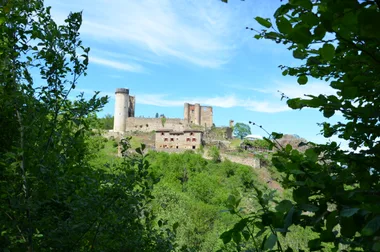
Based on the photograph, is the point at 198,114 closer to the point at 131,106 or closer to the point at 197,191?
the point at 131,106

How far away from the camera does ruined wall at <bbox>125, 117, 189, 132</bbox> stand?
58500 mm

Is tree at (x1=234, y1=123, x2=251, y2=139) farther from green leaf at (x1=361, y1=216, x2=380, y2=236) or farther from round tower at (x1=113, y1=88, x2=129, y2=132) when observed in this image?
green leaf at (x1=361, y1=216, x2=380, y2=236)

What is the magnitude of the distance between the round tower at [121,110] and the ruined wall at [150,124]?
889mm

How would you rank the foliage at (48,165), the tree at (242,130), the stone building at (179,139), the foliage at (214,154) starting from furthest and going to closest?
the tree at (242,130)
the stone building at (179,139)
the foliage at (214,154)
the foliage at (48,165)

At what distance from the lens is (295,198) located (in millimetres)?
1483

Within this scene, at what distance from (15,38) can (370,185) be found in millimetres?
3533

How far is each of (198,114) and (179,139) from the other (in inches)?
572

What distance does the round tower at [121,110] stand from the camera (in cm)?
5872

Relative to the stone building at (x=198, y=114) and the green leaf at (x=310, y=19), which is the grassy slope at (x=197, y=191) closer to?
the stone building at (x=198, y=114)

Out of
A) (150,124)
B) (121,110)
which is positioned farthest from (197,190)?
(121,110)

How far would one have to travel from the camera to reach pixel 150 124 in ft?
193

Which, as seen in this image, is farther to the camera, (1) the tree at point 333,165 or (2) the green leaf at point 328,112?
(2) the green leaf at point 328,112

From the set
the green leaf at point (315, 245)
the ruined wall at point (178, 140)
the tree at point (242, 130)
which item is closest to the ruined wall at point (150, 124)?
the ruined wall at point (178, 140)

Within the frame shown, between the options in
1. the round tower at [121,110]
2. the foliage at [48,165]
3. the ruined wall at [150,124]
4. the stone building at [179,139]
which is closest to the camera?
the foliage at [48,165]
